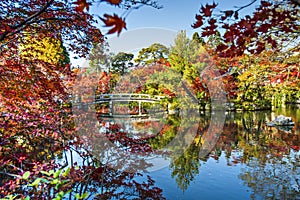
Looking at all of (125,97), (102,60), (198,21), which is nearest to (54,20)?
(198,21)

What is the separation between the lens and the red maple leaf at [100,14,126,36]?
0.89 m

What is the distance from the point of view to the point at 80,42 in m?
3.25

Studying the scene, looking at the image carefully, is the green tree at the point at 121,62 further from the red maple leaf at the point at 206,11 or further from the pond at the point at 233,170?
the red maple leaf at the point at 206,11

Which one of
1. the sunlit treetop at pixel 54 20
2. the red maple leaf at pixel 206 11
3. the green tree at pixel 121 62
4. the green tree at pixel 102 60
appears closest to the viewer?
the red maple leaf at pixel 206 11

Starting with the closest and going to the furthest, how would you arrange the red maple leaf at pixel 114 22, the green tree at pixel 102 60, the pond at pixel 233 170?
the red maple leaf at pixel 114 22
the pond at pixel 233 170
the green tree at pixel 102 60

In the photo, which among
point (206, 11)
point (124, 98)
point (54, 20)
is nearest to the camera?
point (206, 11)

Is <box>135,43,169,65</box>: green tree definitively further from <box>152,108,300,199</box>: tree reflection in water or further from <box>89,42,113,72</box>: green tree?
<box>152,108,300,199</box>: tree reflection in water

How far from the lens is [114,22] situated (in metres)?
0.90

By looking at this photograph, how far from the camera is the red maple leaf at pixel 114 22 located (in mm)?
893

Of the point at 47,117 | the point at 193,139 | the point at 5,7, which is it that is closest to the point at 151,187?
the point at 47,117

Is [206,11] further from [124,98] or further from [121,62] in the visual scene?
[121,62]

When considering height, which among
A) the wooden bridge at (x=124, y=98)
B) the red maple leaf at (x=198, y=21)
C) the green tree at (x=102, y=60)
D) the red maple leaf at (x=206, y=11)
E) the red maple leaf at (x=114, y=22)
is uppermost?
the green tree at (x=102, y=60)

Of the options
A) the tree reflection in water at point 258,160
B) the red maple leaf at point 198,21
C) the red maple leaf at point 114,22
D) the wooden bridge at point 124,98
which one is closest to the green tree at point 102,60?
the wooden bridge at point 124,98

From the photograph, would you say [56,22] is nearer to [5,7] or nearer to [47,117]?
[5,7]
